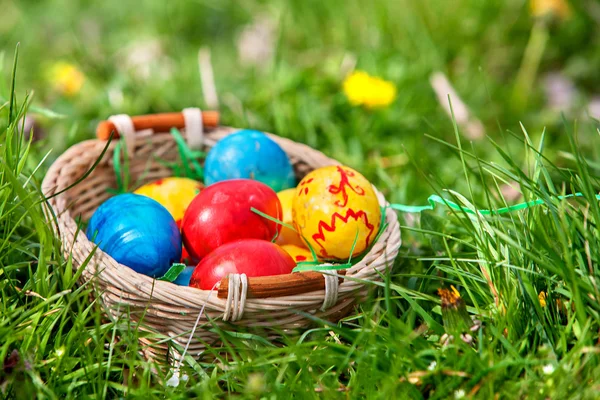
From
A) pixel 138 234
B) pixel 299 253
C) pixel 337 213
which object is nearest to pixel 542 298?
pixel 337 213

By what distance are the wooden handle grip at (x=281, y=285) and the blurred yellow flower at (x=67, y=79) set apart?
231cm

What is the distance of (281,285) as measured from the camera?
1.71 m

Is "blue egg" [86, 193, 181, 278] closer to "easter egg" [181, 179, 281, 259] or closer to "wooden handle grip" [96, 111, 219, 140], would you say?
"easter egg" [181, 179, 281, 259]

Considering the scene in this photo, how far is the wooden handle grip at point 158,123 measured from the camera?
242cm

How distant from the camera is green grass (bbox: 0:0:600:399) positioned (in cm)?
159

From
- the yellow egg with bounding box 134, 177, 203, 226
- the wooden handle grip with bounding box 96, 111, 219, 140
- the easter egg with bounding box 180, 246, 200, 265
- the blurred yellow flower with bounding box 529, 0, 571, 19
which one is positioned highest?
the blurred yellow flower with bounding box 529, 0, 571, 19

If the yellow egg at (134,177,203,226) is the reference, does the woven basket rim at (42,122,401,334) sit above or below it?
above

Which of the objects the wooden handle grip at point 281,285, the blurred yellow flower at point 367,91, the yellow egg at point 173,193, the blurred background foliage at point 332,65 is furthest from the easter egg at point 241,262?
the blurred yellow flower at point 367,91

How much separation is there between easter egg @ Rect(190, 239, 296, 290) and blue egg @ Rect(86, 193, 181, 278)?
0.15 meters

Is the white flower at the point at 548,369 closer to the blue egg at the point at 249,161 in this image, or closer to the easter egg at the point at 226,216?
the easter egg at the point at 226,216

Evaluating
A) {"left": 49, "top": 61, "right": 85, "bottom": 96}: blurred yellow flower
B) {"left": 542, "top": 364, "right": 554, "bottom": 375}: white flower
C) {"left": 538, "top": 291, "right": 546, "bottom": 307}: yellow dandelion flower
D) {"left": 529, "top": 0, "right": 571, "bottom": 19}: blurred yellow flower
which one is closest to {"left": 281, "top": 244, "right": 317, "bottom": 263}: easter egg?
{"left": 538, "top": 291, "right": 546, "bottom": 307}: yellow dandelion flower

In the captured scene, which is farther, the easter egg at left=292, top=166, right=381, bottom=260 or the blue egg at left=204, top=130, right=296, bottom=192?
the blue egg at left=204, top=130, right=296, bottom=192

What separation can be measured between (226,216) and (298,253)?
0.29 m

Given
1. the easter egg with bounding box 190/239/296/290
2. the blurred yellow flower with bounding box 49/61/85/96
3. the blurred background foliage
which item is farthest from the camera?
the blurred yellow flower with bounding box 49/61/85/96
